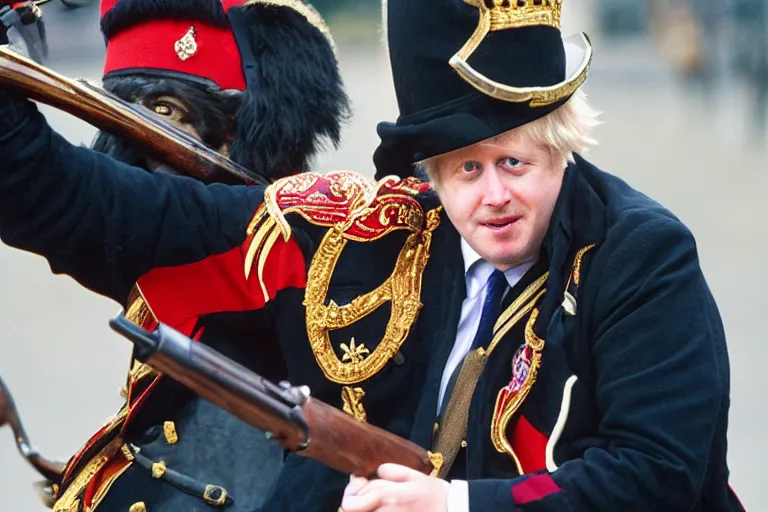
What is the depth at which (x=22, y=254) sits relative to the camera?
37.5ft

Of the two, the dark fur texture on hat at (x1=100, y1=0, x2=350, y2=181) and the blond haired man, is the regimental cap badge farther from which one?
the blond haired man

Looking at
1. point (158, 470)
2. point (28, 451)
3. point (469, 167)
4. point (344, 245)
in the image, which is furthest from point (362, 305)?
point (28, 451)

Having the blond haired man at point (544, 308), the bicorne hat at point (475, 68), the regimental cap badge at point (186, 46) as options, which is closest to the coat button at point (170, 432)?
the blond haired man at point (544, 308)

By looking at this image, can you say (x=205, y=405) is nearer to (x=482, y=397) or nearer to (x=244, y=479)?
(x=244, y=479)

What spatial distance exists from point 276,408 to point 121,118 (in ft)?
3.43

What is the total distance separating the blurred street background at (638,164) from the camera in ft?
24.1

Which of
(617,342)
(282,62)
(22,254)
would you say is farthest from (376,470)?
(22,254)

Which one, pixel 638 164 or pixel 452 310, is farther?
pixel 638 164

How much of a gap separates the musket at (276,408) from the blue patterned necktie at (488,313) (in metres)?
0.16

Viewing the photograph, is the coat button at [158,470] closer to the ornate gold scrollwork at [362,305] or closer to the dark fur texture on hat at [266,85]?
the ornate gold scrollwork at [362,305]

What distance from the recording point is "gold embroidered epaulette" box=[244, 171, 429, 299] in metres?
3.36

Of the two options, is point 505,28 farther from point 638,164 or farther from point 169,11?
point 638,164

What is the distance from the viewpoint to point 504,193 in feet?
10.0

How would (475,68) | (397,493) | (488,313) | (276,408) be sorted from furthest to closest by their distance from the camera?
(488,313) < (475,68) < (397,493) < (276,408)
